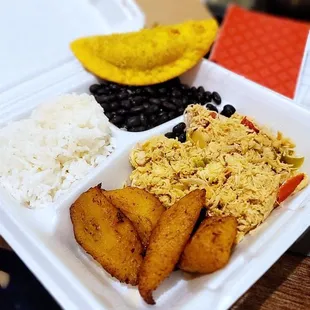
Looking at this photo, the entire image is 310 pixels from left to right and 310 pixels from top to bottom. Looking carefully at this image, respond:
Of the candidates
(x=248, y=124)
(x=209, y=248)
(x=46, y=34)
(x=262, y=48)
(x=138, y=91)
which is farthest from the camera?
(x=262, y=48)

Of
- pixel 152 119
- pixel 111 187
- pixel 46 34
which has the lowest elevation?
pixel 111 187

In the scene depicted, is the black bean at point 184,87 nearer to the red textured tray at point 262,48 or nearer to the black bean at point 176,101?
the black bean at point 176,101

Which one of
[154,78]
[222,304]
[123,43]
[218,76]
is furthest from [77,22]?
[222,304]

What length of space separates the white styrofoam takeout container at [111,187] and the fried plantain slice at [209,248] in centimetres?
4

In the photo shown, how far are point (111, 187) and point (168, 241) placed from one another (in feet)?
1.37

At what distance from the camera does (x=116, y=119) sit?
1764mm

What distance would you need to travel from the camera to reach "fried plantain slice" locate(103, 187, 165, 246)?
1352 millimetres

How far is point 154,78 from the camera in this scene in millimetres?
1906

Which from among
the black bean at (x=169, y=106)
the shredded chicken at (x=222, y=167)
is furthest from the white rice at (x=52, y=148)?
the black bean at (x=169, y=106)

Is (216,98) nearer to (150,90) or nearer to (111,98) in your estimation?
A: (150,90)

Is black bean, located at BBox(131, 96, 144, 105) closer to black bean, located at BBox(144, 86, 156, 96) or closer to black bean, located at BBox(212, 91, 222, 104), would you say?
black bean, located at BBox(144, 86, 156, 96)

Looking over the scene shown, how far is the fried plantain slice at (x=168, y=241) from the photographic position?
117cm

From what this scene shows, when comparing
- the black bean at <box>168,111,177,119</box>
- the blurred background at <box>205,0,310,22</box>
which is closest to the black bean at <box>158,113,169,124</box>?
the black bean at <box>168,111,177,119</box>

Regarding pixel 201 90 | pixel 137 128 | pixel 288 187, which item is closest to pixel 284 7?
pixel 201 90
